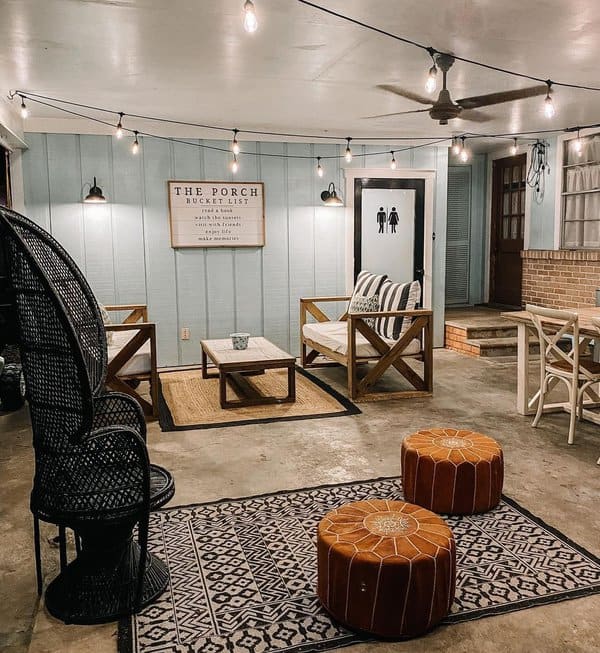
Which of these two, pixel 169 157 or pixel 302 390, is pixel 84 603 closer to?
pixel 302 390

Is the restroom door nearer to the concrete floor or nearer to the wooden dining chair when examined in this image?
the concrete floor

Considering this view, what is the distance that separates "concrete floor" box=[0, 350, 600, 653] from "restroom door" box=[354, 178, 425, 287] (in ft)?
6.39

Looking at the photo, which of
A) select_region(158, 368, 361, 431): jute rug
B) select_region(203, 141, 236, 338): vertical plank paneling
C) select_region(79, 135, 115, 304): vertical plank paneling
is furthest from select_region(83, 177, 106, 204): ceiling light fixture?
select_region(158, 368, 361, 431): jute rug

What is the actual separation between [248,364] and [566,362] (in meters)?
2.26

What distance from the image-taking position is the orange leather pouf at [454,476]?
293 centimetres

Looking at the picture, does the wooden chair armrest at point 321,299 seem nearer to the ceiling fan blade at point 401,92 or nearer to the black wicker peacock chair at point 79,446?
the ceiling fan blade at point 401,92

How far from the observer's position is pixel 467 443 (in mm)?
3104

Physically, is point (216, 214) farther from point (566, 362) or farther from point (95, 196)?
point (566, 362)

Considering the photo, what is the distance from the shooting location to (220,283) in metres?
6.73

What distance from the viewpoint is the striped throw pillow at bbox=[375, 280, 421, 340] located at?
536cm

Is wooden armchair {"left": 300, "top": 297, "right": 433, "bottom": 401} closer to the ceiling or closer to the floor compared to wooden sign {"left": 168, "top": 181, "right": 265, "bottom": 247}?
closer to the floor

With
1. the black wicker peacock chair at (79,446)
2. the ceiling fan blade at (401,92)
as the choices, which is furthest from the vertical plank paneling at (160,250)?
the black wicker peacock chair at (79,446)

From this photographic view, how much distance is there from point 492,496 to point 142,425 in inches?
66.7

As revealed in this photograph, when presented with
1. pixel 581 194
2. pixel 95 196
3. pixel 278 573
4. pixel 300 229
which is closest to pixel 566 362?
pixel 278 573
